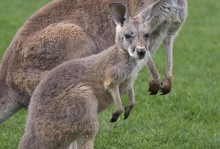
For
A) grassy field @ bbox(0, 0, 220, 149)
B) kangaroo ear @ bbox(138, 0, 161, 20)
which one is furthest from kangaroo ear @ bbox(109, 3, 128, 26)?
grassy field @ bbox(0, 0, 220, 149)

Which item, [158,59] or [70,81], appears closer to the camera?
[70,81]

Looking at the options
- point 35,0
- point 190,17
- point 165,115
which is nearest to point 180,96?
point 165,115

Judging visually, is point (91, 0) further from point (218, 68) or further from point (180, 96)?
point (218, 68)

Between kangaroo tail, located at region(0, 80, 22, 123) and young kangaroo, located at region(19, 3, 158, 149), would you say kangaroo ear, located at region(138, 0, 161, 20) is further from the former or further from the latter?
kangaroo tail, located at region(0, 80, 22, 123)

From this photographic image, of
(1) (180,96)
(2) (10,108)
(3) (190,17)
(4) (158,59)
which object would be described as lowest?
(3) (190,17)

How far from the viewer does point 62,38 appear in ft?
24.2

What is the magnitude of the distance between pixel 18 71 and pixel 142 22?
4.62ft

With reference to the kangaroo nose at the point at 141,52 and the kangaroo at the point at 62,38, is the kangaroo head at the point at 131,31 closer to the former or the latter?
the kangaroo nose at the point at 141,52

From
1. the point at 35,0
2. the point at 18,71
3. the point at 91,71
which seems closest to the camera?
the point at 91,71

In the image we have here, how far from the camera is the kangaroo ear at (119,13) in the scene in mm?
6990

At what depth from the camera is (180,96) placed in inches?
396

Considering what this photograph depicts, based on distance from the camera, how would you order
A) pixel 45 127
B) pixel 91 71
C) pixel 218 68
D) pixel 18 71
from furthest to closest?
pixel 218 68
pixel 18 71
pixel 91 71
pixel 45 127

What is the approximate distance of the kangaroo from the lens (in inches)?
286

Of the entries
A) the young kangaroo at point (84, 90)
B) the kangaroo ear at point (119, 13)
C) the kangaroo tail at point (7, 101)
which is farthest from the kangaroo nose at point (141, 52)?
the kangaroo tail at point (7, 101)
